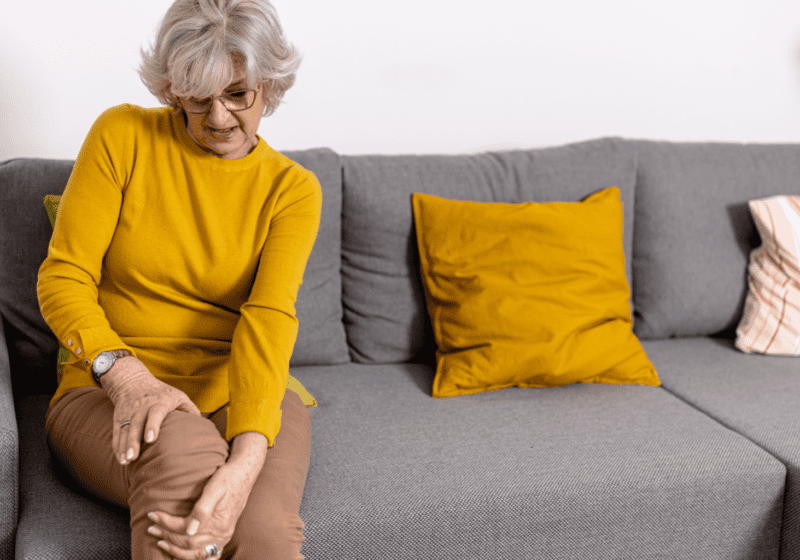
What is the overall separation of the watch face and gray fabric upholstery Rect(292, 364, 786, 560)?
40cm

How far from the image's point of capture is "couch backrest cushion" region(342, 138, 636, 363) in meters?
1.67

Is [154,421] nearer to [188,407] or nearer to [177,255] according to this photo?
[188,407]

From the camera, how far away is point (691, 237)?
1.87 meters

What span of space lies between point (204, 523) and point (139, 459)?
0.16 m

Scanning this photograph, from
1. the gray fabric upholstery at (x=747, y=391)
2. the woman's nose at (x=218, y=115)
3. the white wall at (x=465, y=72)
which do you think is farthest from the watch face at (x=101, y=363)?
the gray fabric upholstery at (x=747, y=391)

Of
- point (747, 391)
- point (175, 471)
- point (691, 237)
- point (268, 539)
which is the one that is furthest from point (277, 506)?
point (691, 237)

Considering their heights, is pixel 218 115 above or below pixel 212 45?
below

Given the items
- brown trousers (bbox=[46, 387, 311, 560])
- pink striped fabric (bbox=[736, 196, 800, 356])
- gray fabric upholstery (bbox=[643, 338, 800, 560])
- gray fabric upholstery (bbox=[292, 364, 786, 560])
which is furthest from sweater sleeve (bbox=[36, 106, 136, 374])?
pink striped fabric (bbox=[736, 196, 800, 356])

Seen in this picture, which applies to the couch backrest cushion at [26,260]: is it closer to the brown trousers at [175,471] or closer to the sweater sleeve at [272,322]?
the brown trousers at [175,471]

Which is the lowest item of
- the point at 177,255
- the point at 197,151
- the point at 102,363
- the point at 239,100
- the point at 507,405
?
the point at 507,405

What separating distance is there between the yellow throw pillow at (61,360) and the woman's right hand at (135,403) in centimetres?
25

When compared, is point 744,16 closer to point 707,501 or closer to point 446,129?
point 446,129

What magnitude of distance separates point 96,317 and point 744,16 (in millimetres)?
2235

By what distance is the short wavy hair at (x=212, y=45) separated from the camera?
3.54ft
